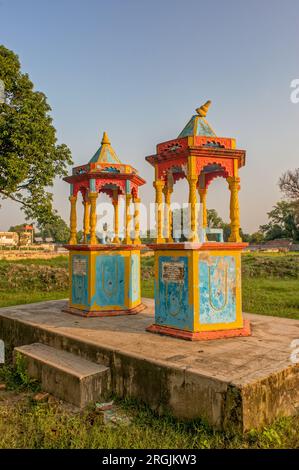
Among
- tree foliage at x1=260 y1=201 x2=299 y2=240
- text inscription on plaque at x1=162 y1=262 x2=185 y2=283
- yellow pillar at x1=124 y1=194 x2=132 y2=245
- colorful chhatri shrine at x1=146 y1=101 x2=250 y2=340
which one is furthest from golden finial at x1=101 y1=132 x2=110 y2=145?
tree foliage at x1=260 y1=201 x2=299 y2=240

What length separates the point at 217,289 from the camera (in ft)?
19.2

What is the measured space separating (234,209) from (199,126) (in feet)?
5.48

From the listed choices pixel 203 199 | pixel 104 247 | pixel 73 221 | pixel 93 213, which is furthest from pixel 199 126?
pixel 73 221

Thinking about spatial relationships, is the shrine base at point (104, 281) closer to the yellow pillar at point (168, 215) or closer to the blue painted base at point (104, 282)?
the blue painted base at point (104, 282)

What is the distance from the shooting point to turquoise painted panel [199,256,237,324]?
18.8 feet

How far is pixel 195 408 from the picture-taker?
398 centimetres

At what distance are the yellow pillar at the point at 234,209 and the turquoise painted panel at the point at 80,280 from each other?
3490 mm

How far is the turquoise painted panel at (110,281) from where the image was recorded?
7.95 m

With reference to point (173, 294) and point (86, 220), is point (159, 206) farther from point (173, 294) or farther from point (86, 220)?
point (86, 220)

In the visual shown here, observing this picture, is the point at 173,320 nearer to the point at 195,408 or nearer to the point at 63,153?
the point at 195,408

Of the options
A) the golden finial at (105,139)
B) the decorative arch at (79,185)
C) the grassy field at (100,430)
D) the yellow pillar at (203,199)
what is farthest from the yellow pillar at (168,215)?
the grassy field at (100,430)

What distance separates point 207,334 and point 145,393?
157 centimetres

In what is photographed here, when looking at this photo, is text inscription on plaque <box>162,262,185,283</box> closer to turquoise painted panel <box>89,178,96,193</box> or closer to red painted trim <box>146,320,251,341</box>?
red painted trim <box>146,320,251,341</box>

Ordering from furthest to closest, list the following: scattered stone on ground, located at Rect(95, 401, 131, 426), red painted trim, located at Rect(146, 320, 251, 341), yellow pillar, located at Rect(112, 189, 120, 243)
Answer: yellow pillar, located at Rect(112, 189, 120, 243) → red painted trim, located at Rect(146, 320, 251, 341) → scattered stone on ground, located at Rect(95, 401, 131, 426)
